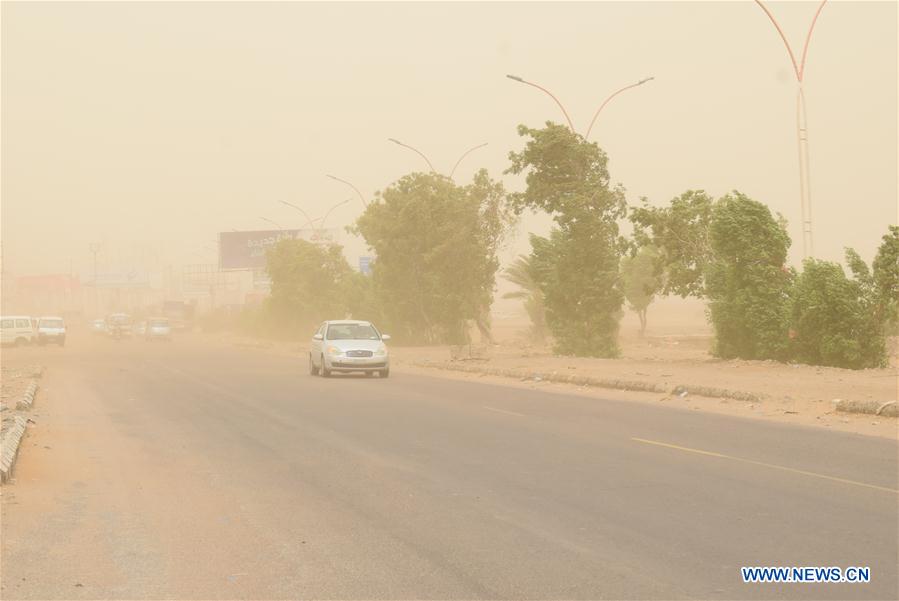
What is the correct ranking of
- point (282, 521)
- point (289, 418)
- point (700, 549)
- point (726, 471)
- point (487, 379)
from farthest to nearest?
point (487, 379)
point (289, 418)
point (726, 471)
point (282, 521)
point (700, 549)

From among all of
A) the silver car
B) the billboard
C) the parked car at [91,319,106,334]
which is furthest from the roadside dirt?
the billboard

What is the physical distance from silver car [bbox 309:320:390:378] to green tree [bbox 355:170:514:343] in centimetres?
1682

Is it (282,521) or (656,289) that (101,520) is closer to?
(282,521)

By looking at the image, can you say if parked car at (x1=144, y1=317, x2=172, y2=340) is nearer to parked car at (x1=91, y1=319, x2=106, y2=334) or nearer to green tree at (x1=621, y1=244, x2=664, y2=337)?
parked car at (x1=91, y1=319, x2=106, y2=334)

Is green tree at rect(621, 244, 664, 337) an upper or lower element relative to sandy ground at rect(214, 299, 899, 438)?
upper

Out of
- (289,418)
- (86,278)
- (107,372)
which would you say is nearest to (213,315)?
(86,278)

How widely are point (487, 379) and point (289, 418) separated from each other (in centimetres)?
1266

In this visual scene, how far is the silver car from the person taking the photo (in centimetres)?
3066

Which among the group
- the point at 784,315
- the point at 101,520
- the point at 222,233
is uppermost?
the point at 222,233

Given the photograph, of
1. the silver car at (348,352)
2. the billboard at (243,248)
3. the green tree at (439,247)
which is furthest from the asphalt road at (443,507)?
the billboard at (243,248)

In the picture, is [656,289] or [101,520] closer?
[101,520]

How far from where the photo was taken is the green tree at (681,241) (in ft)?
104

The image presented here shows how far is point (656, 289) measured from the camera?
3297 cm

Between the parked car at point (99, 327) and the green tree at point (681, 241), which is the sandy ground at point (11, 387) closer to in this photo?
the green tree at point (681, 241)
